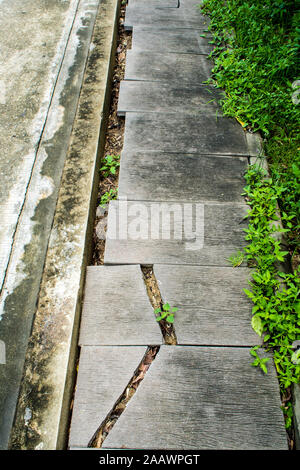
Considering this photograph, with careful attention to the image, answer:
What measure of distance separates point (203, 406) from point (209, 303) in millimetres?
493

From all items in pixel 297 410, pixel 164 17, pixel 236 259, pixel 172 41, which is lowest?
pixel 297 410

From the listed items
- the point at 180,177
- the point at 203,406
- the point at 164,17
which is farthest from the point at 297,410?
the point at 164,17

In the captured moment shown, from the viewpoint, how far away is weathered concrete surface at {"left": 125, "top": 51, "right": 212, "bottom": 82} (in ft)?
8.80

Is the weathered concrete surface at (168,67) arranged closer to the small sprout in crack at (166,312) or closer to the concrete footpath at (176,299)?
the concrete footpath at (176,299)

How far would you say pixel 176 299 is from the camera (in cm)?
161

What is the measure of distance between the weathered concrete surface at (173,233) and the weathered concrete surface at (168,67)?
4.54 ft

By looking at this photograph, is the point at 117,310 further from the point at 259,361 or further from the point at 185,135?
the point at 185,135

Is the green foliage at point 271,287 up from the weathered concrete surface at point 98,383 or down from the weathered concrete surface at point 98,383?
up

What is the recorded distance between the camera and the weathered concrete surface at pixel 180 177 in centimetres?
200

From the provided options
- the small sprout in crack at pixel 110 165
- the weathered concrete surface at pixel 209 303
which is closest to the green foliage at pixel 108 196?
the small sprout in crack at pixel 110 165

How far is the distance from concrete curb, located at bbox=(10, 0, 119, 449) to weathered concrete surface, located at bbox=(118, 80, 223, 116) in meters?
0.20

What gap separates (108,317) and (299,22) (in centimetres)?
324

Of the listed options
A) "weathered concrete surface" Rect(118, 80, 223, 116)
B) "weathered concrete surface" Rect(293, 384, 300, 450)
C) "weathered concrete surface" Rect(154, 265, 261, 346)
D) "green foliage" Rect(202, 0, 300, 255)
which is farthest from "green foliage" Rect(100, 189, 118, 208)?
"weathered concrete surface" Rect(293, 384, 300, 450)
